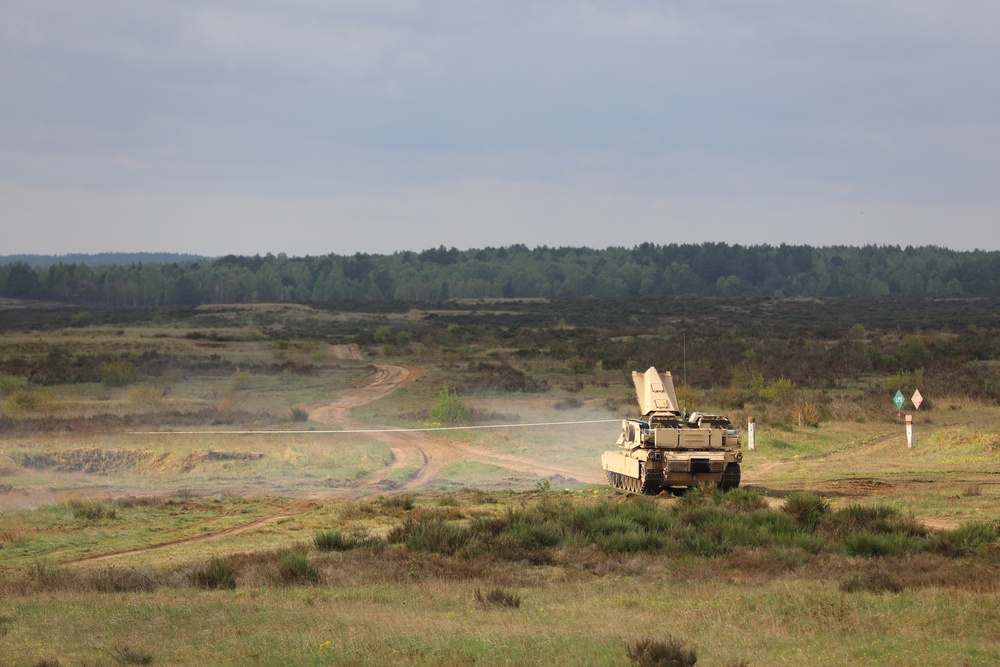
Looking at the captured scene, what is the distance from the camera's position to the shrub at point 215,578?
14875mm

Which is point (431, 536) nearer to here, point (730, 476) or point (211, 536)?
point (211, 536)

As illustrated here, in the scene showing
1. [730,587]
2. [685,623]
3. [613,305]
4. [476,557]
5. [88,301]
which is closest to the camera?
[685,623]

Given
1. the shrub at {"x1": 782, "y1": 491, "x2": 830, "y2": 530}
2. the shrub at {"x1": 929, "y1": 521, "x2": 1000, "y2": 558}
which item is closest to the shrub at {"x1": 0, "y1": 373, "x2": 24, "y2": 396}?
the shrub at {"x1": 782, "y1": 491, "x2": 830, "y2": 530}

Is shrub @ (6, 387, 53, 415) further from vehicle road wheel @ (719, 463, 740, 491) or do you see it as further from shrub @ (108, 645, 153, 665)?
shrub @ (108, 645, 153, 665)

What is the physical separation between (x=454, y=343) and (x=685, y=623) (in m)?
66.4

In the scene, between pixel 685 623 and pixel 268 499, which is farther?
pixel 268 499

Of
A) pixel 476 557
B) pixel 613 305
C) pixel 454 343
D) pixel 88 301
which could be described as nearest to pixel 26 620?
pixel 476 557

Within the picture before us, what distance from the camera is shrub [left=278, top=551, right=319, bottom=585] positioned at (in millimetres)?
15055

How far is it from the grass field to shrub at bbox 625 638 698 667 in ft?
0.24

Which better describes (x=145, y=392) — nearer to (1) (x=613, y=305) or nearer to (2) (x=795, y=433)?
(2) (x=795, y=433)

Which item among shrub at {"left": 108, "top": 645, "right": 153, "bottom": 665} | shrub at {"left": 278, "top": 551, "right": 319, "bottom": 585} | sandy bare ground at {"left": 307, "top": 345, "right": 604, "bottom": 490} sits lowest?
sandy bare ground at {"left": 307, "top": 345, "right": 604, "bottom": 490}

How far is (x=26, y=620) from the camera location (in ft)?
39.7

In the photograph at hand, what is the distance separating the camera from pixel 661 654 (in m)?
9.66

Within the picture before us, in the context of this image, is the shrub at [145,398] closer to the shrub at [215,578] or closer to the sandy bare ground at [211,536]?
the sandy bare ground at [211,536]
